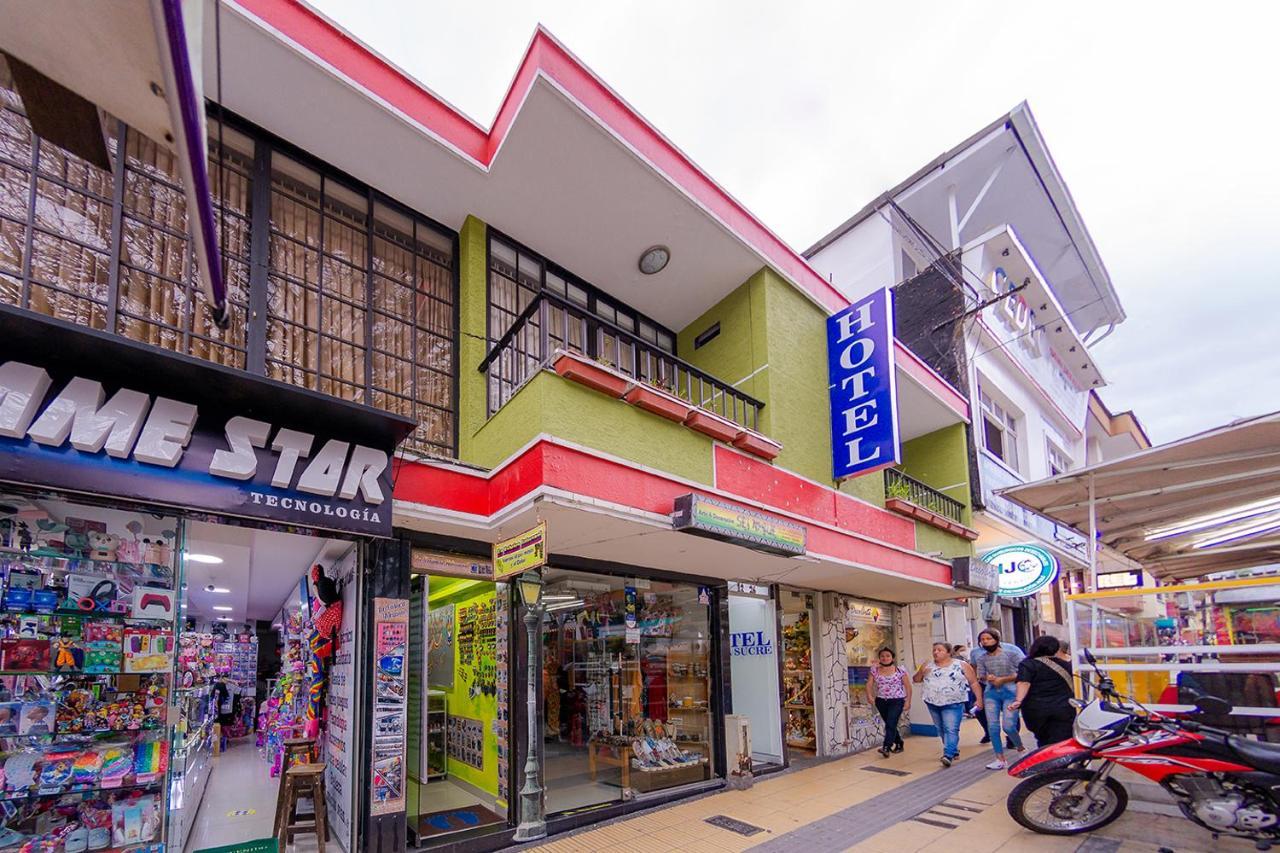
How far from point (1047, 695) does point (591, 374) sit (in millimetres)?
6331

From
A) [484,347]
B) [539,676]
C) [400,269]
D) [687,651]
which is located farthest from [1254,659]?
[400,269]

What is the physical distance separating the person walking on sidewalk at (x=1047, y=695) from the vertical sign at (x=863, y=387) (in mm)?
2829

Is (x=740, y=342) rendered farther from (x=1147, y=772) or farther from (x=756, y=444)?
(x=1147, y=772)

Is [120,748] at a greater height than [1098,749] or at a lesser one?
greater

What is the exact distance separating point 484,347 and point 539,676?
357 cm

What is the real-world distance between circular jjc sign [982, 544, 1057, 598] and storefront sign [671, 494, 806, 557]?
5.83 m

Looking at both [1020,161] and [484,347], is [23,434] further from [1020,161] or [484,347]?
[1020,161]

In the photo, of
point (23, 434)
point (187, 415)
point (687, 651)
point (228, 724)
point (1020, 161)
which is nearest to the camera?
point (23, 434)

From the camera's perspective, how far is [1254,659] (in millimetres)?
6617

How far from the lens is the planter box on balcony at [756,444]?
311 inches

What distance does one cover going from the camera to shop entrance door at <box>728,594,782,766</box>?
33.3 feet

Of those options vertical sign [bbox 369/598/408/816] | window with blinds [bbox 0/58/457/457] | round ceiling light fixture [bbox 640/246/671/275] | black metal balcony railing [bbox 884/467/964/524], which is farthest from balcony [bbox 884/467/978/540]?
vertical sign [bbox 369/598/408/816]

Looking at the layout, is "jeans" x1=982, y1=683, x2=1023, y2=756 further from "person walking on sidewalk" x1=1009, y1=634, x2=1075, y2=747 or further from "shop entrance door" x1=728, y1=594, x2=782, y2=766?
"shop entrance door" x1=728, y1=594, x2=782, y2=766

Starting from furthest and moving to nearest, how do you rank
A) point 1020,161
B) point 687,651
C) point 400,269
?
1. point 1020,161
2. point 687,651
3. point 400,269
